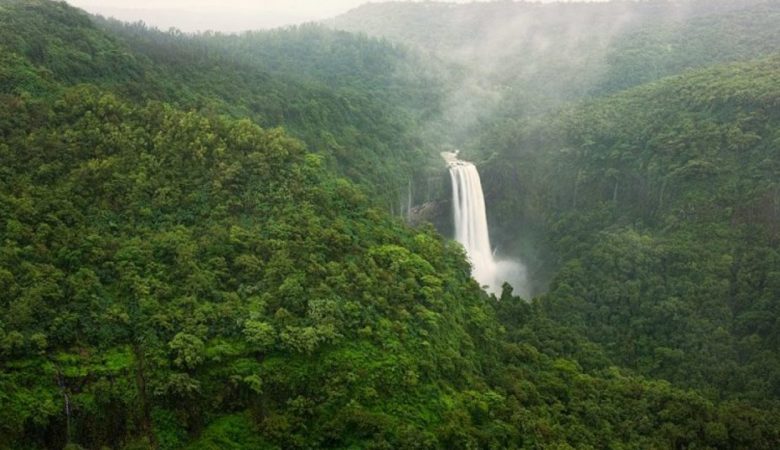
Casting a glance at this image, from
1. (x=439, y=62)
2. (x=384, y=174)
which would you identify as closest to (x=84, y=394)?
(x=384, y=174)

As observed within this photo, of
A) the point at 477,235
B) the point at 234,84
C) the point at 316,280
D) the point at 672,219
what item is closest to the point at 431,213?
the point at 477,235

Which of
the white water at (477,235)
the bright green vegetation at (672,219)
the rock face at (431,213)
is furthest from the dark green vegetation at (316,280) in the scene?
the white water at (477,235)

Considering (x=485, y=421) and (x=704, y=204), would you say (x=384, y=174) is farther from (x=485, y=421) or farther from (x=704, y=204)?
(x=485, y=421)

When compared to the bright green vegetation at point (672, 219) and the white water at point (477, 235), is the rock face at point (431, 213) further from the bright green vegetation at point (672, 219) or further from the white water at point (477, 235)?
the bright green vegetation at point (672, 219)

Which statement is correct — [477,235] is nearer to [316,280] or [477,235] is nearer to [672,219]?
[672,219]

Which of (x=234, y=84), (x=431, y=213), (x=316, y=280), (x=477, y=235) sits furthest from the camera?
(x=477, y=235)
